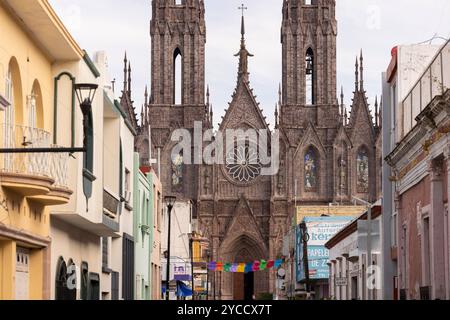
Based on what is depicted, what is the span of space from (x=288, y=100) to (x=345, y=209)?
24700mm

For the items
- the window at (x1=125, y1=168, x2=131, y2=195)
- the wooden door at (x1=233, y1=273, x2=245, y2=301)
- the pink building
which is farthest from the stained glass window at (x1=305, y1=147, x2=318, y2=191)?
the pink building

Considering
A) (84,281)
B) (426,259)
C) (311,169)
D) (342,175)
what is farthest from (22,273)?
(311,169)

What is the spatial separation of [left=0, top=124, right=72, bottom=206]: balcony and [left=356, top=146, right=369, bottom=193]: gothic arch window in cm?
8320

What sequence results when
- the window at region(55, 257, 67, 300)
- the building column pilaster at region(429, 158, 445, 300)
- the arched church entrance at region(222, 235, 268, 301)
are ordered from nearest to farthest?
1. the window at region(55, 257, 67, 300)
2. the building column pilaster at region(429, 158, 445, 300)
3. the arched church entrance at region(222, 235, 268, 301)

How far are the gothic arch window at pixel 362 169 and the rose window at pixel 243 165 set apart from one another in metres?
8.68

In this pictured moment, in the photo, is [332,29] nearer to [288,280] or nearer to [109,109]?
[288,280]

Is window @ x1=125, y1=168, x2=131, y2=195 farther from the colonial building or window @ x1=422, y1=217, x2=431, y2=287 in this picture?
window @ x1=422, y1=217, x2=431, y2=287

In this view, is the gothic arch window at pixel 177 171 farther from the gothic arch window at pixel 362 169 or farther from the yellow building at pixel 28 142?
the yellow building at pixel 28 142

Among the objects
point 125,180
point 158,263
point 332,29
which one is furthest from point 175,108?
point 125,180

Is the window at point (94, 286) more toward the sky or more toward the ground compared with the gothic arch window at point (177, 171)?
more toward the ground

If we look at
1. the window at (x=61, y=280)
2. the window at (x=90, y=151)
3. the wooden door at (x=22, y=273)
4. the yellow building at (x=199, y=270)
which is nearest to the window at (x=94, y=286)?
the window at (x=61, y=280)

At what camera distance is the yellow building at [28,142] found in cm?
1692

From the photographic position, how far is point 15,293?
721 inches

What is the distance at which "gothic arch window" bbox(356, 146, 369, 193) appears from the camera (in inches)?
3996
